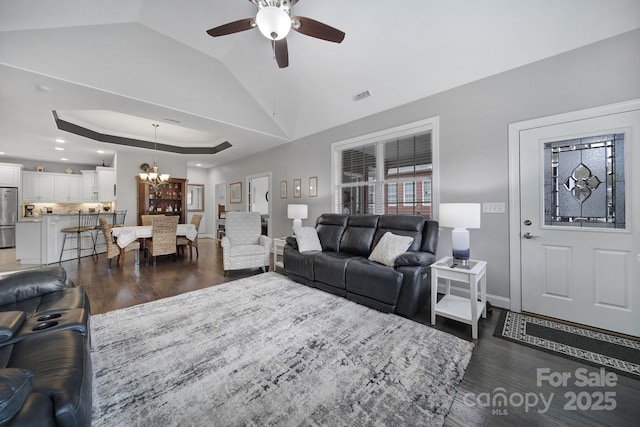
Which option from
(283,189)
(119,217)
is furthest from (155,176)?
(283,189)

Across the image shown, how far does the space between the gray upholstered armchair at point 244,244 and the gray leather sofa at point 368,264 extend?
80 cm

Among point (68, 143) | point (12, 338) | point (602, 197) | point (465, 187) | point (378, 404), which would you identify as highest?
point (68, 143)

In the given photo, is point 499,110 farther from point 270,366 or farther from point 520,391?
point 270,366

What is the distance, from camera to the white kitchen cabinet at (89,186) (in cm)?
761

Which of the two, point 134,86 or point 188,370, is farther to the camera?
point 134,86

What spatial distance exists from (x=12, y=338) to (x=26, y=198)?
8910 mm

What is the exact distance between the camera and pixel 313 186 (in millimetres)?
5047

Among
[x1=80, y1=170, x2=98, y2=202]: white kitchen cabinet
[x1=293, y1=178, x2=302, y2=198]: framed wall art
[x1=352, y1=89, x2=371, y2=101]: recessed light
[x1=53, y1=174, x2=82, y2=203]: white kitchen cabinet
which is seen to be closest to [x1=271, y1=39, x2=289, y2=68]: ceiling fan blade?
[x1=352, y1=89, x2=371, y2=101]: recessed light

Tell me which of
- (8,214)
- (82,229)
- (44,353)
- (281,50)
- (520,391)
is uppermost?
(281,50)

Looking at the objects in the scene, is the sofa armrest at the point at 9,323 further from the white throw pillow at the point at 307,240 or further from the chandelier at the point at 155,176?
the chandelier at the point at 155,176

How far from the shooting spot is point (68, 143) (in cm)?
567

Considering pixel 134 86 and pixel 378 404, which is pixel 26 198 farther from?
pixel 378 404

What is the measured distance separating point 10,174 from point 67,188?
112 cm

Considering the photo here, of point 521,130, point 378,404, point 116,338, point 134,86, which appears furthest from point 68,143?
point 521,130
